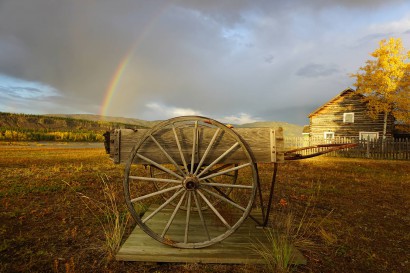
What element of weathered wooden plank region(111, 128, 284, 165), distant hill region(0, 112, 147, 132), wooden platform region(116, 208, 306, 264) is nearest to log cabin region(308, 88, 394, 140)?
weathered wooden plank region(111, 128, 284, 165)

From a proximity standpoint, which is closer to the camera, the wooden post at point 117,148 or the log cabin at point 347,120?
the wooden post at point 117,148

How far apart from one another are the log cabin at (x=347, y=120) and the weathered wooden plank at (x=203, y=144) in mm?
22797

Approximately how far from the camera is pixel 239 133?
10.2 ft

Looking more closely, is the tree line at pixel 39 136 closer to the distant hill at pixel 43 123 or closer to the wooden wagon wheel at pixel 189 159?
the distant hill at pixel 43 123

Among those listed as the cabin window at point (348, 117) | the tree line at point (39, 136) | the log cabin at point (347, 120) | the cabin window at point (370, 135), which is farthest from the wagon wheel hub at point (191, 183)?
the tree line at point (39, 136)

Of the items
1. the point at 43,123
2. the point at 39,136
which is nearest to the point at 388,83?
the point at 39,136

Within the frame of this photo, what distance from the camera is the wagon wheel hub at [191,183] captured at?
2848 mm

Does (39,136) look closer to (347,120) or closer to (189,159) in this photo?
(347,120)

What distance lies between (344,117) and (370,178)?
17.5m

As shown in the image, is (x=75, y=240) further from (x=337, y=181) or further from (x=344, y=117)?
(x=344, y=117)

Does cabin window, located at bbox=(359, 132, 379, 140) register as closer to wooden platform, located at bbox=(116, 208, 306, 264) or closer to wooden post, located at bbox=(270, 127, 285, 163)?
wooden post, located at bbox=(270, 127, 285, 163)

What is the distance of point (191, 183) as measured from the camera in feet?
9.42

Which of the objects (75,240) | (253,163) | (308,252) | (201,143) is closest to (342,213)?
(308,252)

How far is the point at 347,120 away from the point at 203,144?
85.9ft
